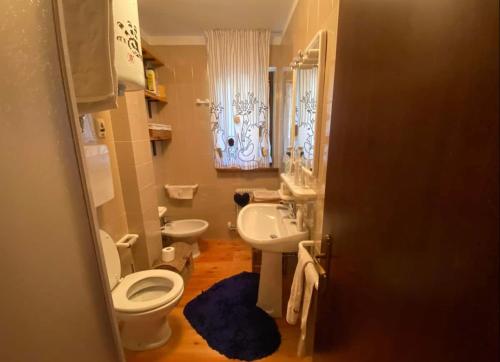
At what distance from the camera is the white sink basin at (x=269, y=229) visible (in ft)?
4.67

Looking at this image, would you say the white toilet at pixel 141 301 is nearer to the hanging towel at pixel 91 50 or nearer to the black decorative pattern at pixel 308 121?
the hanging towel at pixel 91 50

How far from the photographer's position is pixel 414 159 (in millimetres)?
412

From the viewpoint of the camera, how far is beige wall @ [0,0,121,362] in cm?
41

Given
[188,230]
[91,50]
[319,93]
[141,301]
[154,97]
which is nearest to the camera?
[91,50]

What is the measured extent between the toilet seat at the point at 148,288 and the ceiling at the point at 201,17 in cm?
218

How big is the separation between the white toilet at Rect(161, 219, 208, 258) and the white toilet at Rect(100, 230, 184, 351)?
820 mm

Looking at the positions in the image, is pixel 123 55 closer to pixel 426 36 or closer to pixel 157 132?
pixel 426 36

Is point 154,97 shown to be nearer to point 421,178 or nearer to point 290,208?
point 290,208

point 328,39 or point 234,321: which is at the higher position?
point 328,39

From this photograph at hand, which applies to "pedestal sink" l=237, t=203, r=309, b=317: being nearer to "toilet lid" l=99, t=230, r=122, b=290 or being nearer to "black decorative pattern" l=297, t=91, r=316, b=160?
"black decorative pattern" l=297, t=91, r=316, b=160

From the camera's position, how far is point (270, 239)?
4.74 feet

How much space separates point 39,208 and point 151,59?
2.34 meters

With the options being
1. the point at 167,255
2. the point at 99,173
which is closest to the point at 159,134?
the point at 99,173

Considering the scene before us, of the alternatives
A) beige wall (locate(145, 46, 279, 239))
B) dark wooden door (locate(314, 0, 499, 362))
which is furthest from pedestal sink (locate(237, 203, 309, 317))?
beige wall (locate(145, 46, 279, 239))
